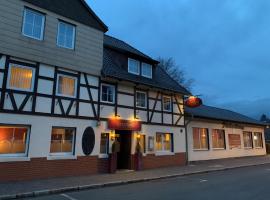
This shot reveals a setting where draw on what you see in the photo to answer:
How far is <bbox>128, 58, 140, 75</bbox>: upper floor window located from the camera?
17312 millimetres

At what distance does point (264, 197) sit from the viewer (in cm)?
863

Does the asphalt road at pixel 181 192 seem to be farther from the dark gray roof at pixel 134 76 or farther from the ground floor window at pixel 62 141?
the dark gray roof at pixel 134 76

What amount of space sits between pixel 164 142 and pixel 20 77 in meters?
10.5

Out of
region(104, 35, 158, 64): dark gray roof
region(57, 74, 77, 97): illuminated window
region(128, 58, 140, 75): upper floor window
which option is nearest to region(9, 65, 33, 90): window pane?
region(57, 74, 77, 97): illuminated window

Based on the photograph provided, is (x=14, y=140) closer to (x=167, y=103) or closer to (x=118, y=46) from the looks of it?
(x=118, y=46)

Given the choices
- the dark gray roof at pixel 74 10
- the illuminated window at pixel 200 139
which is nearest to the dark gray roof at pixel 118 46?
the dark gray roof at pixel 74 10

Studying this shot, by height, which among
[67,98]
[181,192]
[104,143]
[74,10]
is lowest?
[181,192]

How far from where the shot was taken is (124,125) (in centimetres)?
1548

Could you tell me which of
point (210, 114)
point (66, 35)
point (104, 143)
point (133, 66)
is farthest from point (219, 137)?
point (66, 35)

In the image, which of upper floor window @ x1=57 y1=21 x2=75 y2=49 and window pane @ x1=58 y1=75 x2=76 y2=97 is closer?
window pane @ x1=58 y1=75 x2=76 y2=97

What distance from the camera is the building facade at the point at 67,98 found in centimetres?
1147

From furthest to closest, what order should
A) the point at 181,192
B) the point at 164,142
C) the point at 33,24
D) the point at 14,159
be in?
the point at 164,142 < the point at 33,24 < the point at 14,159 < the point at 181,192

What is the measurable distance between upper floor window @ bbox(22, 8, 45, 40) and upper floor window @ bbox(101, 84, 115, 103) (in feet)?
14.3

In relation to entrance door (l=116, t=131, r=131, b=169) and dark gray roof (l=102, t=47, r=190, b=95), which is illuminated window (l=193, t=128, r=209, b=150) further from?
entrance door (l=116, t=131, r=131, b=169)
